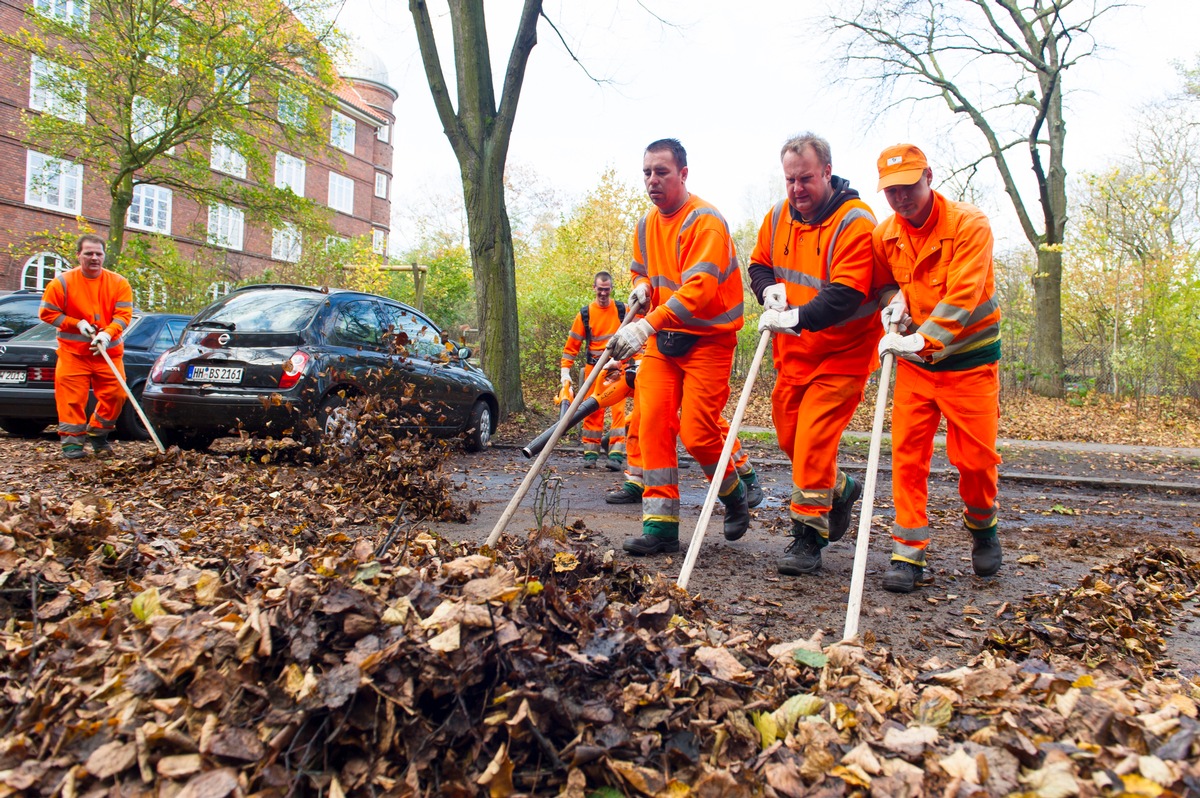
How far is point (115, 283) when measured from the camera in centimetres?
831

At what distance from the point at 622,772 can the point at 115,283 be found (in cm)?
841

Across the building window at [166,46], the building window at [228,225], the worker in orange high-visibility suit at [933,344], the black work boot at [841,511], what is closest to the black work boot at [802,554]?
the worker in orange high-visibility suit at [933,344]

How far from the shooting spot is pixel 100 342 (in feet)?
25.2

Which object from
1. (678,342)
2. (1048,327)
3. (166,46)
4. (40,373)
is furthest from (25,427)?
(1048,327)

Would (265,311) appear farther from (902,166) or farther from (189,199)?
(189,199)

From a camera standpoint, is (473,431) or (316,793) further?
(473,431)

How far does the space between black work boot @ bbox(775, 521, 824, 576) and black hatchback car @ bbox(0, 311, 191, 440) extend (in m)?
7.27

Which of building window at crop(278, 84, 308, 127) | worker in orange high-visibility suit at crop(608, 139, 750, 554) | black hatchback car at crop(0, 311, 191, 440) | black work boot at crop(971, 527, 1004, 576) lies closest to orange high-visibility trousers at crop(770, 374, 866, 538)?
worker in orange high-visibility suit at crop(608, 139, 750, 554)

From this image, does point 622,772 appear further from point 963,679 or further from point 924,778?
point 963,679

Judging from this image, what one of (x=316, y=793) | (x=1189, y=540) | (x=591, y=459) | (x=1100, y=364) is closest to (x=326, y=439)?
(x=591, y=459)

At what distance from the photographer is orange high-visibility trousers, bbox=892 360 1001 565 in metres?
4.04

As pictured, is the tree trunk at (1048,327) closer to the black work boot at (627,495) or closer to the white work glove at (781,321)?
the black work boot at (627,495)

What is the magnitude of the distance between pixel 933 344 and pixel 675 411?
5.04ft

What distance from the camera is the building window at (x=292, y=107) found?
21.1m
